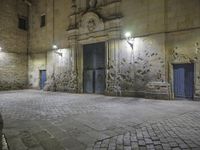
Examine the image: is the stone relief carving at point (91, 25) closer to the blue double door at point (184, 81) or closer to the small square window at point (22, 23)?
the blue double door at point (184, 81)

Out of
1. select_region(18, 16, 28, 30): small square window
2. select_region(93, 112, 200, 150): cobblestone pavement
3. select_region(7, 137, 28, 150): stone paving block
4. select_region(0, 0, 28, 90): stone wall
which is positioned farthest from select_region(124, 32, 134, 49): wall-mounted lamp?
select_region(18, 16, 28, 30): small square window

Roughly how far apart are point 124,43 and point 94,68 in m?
2.82

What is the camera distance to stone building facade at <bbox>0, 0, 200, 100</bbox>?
848cm

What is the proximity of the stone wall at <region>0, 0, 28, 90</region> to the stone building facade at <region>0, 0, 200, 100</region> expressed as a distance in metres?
2.48

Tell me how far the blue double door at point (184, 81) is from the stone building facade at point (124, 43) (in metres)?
0.10

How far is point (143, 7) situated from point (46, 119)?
7823 millimetres

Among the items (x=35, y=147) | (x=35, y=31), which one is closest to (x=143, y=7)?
(x=35, y=147)

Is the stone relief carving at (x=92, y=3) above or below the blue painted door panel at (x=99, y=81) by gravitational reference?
above

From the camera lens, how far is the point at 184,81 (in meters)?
8.62

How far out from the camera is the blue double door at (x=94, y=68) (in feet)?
37.4

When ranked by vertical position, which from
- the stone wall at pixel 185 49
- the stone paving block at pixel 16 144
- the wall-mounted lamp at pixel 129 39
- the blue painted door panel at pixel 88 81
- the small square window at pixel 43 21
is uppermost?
the small square window at pixel 43 21

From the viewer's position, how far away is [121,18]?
33.6ft

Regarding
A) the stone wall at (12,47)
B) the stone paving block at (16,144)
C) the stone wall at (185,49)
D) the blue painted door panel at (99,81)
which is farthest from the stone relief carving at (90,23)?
the stone paving block at (16,144)

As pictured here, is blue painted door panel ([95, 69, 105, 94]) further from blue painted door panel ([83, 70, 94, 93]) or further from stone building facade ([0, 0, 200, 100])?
blue painted door panel ([83, 70, 94, 93])
